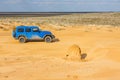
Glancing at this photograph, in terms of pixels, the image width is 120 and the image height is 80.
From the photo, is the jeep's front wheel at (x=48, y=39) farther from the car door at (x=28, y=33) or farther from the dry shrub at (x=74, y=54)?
the dry shrub at (x=74, y=54)

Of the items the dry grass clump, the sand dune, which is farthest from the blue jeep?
the dry grass clump

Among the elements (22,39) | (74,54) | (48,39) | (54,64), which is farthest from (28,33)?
(54,64)

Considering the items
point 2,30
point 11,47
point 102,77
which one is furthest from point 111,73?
point 2,30

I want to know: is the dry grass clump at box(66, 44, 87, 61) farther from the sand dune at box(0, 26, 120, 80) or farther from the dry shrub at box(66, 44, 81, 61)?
the sand dune at box(0, 26, 120, 80)

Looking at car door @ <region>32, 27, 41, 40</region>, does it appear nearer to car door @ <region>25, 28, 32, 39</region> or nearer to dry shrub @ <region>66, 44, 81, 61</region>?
car door @ <region>25, 28, 32, 39</region>

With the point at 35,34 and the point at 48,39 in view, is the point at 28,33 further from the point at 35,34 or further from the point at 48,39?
the point at 48,39

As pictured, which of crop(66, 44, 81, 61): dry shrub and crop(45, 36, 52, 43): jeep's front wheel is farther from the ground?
crop(66, 44, 81, 61): dry shrub

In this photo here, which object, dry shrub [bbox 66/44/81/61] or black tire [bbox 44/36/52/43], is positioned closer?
dry shrub [bbox 66/44/81/61]

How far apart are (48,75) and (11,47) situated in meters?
9.66

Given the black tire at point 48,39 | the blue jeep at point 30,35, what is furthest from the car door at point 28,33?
the black tire at point 48,39

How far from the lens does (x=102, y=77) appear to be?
1467cm

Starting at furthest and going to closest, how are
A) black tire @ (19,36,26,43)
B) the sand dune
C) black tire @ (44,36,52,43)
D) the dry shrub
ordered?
black tire @ (44,36,52,43)
black tire @ (19,36,26,43)
the dry shrub
the sand dune

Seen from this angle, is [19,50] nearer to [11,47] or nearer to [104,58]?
[11,47]

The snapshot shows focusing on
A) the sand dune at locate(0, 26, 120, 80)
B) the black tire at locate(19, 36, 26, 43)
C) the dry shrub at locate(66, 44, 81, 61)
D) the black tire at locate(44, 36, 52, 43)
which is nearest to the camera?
the sand dune at locate(0, 26, 120, 80)
